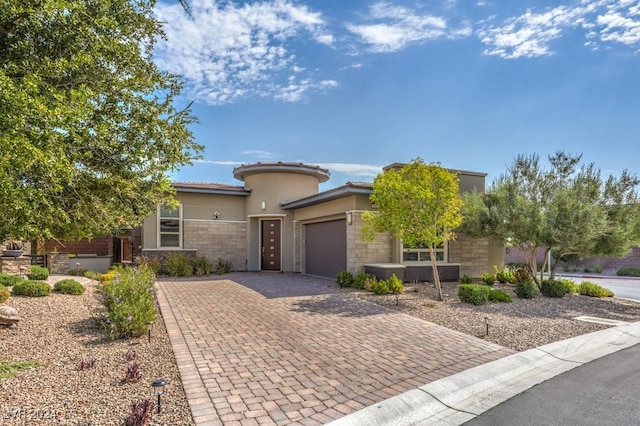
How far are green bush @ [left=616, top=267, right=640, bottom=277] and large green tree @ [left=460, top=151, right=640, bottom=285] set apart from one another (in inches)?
579

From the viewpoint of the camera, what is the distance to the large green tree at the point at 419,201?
383 inches

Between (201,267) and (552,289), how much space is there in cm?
1304

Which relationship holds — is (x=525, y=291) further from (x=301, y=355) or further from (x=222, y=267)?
(x=222, y=267)

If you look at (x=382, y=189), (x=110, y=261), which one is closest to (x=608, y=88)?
(x=382, y=189)

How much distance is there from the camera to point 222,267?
17125 millimetres

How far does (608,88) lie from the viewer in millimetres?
11859

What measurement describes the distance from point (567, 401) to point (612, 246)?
9.09 meters

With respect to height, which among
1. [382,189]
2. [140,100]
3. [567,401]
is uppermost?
[140,100]

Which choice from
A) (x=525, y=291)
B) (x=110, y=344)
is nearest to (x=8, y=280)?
(x=110, y=344)

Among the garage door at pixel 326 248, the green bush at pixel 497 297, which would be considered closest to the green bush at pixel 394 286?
the green bush at pixel 497 297

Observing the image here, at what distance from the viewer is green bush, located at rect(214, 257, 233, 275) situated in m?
16.9

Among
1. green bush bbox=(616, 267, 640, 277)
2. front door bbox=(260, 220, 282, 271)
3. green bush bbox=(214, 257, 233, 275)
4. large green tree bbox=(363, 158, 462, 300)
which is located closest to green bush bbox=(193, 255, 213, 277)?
green bush bbox=(214, 257, 233, 275)

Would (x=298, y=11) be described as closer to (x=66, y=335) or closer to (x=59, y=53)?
(x=59, y=53)

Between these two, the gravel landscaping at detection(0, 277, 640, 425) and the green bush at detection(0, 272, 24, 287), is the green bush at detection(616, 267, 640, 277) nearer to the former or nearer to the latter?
the gravel landscaping at detection(0, 277, 640, 425)
